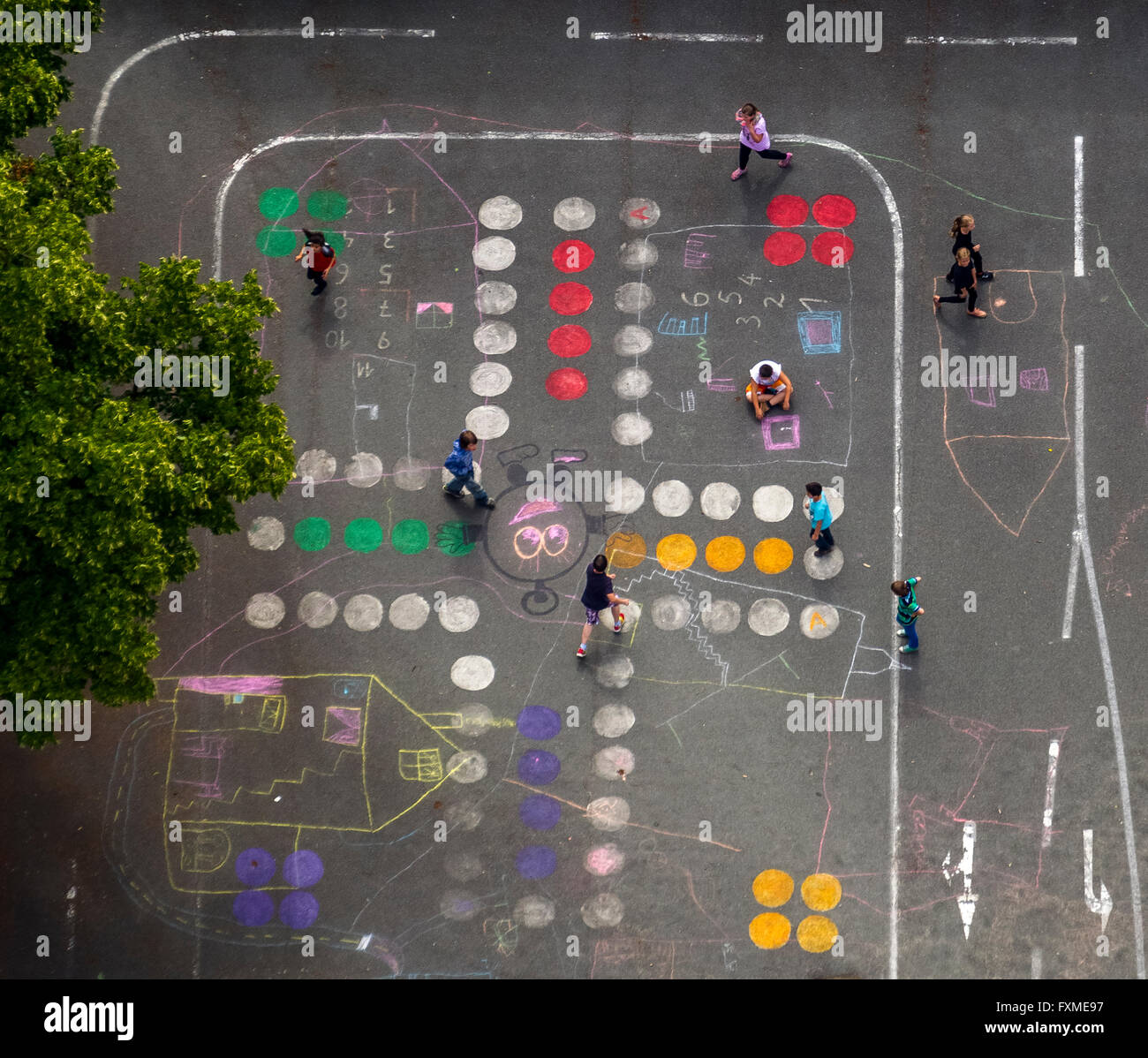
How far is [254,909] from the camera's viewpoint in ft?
61.4

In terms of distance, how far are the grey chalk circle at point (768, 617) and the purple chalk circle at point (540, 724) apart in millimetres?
3422

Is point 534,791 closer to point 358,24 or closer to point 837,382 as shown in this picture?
point 837,382

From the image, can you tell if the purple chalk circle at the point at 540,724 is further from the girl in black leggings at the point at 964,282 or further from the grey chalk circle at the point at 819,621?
the girl in black leggings at the point at 964,282

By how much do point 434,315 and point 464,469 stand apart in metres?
3.28

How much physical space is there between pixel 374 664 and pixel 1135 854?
12.1 m

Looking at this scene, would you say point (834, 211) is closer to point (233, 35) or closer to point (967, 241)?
point (967, 241)

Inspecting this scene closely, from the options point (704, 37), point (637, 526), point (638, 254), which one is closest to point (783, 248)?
point (638, 254)

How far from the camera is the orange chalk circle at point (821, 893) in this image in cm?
1842

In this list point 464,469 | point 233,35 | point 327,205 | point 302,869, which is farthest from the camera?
point 233,35

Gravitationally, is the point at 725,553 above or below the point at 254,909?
above

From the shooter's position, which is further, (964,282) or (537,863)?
(964,282)

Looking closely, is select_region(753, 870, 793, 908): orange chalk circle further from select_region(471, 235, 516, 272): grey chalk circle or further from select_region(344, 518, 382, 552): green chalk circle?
select_region(471, 235, 516, 272): grey chalk circle

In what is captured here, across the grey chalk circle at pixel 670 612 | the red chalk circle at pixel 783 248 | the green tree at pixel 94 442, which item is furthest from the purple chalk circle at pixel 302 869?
the red chalk circle at pixel 783 248

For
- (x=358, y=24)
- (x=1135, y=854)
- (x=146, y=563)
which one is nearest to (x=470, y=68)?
(x=358, y=24)
